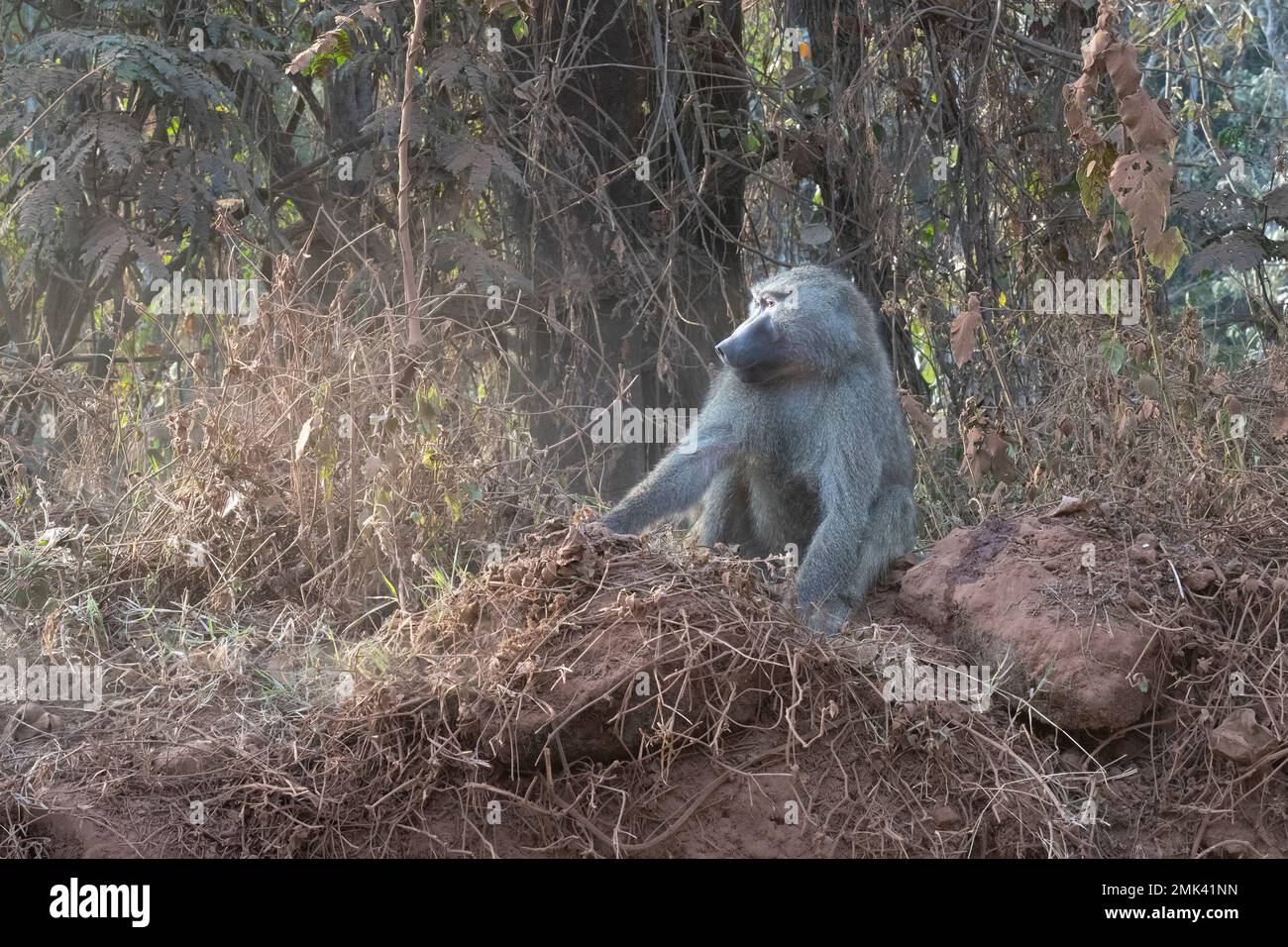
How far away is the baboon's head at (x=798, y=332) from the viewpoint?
170 inches

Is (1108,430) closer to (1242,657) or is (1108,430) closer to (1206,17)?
(1242,657)

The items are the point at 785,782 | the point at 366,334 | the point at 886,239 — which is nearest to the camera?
the point at 785,782

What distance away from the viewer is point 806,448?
4.42 meters

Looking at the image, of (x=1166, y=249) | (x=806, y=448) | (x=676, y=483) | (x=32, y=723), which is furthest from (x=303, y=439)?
(x=1166, y=249)

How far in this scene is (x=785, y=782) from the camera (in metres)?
3.19

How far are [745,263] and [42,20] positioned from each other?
3389 millimetres

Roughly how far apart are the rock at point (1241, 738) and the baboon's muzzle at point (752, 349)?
5.72ft

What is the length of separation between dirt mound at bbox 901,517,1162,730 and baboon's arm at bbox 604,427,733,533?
0.77 metres

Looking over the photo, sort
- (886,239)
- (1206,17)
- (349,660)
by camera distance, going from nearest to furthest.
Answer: (349,660), (886,239), (1206,17)

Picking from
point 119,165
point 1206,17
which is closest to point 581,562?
point 119,165

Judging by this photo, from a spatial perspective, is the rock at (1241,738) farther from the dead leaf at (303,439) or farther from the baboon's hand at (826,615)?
the dead leaf at (303,439)

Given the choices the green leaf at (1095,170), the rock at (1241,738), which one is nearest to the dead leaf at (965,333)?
the green leaf at (1095,170)

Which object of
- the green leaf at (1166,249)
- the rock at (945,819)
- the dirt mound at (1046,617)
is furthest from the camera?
the green leaf at (1166,249)

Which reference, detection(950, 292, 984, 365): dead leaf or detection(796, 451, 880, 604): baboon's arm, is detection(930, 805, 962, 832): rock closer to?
detection(796, 451, 880, 604): baboon's arm
